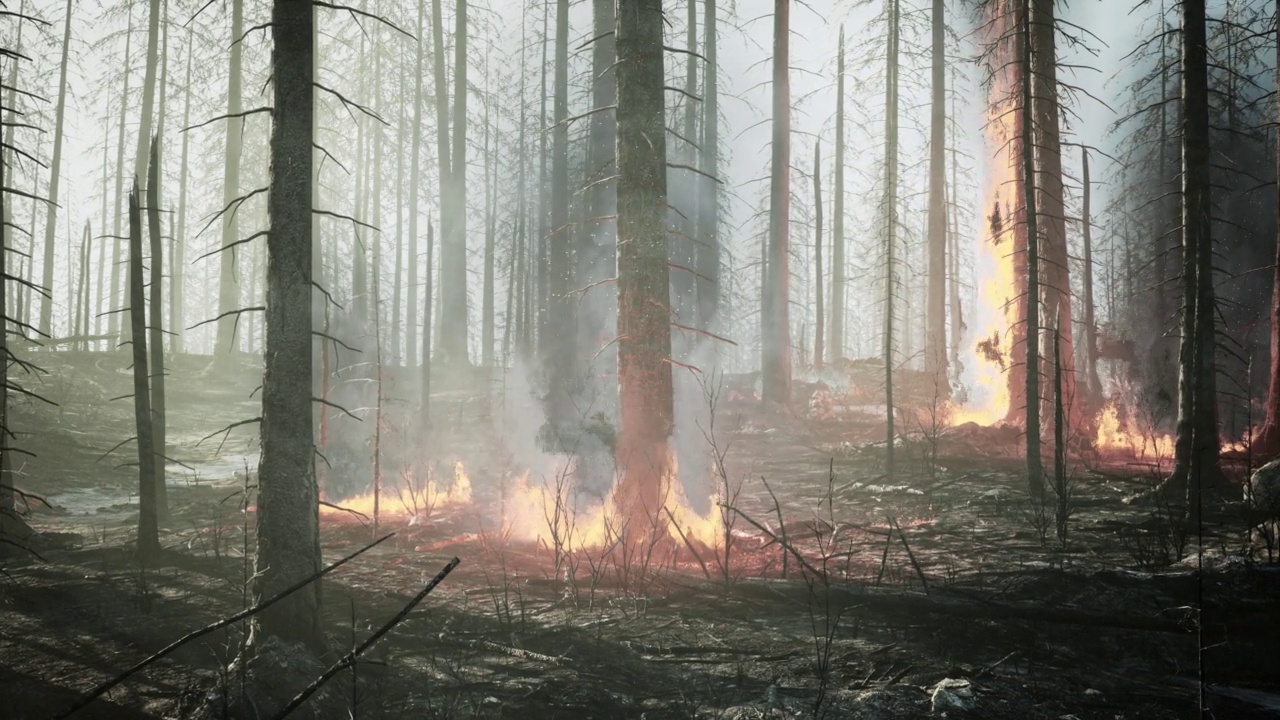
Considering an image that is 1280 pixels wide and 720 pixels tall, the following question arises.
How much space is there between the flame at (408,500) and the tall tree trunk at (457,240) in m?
10.9

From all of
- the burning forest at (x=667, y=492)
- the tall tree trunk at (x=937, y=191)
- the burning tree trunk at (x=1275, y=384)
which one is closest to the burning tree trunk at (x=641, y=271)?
the burning forest at (x=667, y=492)

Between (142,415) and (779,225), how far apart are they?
50.1ft

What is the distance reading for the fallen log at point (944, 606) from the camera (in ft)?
16.9

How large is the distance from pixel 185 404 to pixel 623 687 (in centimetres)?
2022

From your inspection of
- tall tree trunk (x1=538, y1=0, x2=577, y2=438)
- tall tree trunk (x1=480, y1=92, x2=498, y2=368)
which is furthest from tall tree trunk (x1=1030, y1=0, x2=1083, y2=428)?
tall tree trunk (x1=480, y1=92, x2=498, y2=368)

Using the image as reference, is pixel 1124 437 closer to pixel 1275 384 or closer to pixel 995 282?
pixel 1275 384

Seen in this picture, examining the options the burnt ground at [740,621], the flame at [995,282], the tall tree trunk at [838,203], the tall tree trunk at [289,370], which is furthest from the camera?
the tall tree trunk at [838,203]

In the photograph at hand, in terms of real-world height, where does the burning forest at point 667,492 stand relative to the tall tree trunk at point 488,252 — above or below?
below

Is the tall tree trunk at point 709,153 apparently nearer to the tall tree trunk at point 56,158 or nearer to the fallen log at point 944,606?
the fallen log at point 944,606

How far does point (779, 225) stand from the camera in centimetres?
1908

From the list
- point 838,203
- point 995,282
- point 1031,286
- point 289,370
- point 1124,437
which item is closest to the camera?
point 289,370

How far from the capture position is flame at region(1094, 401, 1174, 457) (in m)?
13.0

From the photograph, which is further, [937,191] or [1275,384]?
[937,191]

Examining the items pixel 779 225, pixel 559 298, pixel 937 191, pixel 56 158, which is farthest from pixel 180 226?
pixel 937 191
